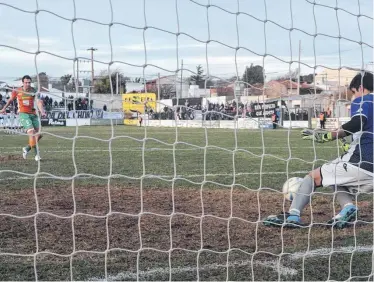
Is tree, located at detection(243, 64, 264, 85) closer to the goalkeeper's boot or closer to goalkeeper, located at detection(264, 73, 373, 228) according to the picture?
goalkeeper, located at detection(264, 73, 373, 228)

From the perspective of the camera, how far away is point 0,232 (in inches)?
185

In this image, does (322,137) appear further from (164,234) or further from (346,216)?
(164,234)

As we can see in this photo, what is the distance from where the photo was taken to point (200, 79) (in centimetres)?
407

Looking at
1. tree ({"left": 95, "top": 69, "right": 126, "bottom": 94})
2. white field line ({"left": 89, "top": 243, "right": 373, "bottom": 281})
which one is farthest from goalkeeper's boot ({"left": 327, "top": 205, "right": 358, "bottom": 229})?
tree ({"left": 95, "top": 69, "right": 126, "bottom": 94})

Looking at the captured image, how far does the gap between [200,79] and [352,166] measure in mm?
1788

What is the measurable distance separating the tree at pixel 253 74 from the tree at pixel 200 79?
29 cm

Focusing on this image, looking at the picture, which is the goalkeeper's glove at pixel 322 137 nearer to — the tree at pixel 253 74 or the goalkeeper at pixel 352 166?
the goalkeeper at pixel 352 166

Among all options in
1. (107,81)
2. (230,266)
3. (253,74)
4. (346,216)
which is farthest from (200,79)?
(346,216)

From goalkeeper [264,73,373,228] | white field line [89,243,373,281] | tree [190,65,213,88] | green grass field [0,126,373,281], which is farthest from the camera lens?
goalkeeper [264,73,373,228]

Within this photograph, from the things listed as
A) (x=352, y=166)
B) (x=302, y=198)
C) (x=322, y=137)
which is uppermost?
(x=322, y=137)

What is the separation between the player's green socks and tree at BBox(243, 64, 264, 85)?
127 cm

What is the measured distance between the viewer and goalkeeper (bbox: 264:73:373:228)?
4.81 metres

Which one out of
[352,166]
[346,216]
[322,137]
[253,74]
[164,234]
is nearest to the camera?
[253,74]

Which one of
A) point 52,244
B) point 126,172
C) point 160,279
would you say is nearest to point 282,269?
point 160,279
